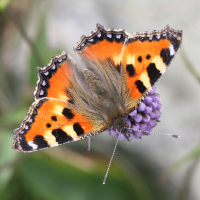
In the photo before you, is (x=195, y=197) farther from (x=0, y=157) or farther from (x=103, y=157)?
(x=0, y=157)

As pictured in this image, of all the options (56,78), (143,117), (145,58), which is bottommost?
(143,117)

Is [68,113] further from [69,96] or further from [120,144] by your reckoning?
[120,144]

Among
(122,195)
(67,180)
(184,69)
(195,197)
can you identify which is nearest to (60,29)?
(184,69)

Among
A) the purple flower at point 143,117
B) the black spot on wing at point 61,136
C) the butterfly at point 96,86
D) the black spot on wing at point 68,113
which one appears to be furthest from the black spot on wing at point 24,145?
the purple flower at point 143,117

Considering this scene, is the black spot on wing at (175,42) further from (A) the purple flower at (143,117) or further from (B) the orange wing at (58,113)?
(B) the orange wing at (58,113)

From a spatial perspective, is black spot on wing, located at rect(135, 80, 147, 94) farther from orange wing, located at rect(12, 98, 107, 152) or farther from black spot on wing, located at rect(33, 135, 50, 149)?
black spot on wing, located at rect(33, 135, 50, 149)

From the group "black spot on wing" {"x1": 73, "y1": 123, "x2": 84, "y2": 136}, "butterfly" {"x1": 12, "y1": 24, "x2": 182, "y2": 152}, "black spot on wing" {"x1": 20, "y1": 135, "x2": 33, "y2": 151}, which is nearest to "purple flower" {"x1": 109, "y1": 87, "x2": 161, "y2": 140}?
"butterfly" {"x1": 12, "y1": 24, "x2": 182, "y2": 152}

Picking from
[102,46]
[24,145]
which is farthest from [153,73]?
[24,145]
